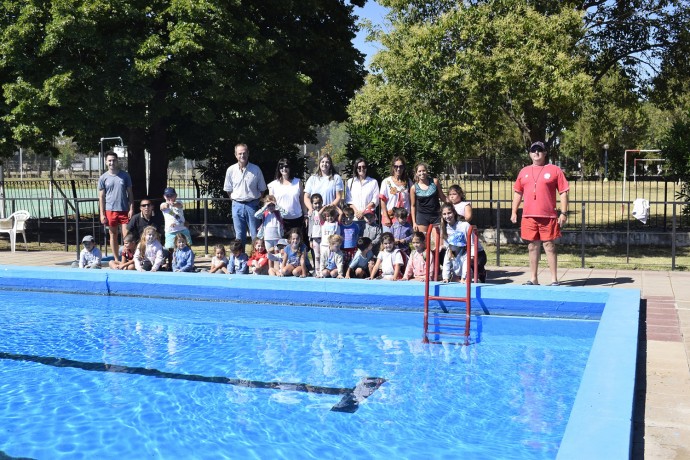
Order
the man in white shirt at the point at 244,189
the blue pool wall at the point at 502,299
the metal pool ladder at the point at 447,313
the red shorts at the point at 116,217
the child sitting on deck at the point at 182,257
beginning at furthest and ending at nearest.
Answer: the red shorts at the point at 116,217
the child sitting on deck at the point at 182,257
the man in white shirt at the point at 244,189
the metal pool ladder at the point at 447,313
the blue pool wall at the point at 502,299

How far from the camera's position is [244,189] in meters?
10.8

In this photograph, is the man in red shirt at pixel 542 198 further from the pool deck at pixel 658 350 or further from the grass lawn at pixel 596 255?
the grass lawn at pixel 596 255

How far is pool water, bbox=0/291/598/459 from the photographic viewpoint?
17.5 ft

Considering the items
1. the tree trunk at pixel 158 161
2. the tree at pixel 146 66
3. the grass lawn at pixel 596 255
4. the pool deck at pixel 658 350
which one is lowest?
the pool deck at pixel 658 350

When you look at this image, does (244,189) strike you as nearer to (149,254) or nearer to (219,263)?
(219,263)

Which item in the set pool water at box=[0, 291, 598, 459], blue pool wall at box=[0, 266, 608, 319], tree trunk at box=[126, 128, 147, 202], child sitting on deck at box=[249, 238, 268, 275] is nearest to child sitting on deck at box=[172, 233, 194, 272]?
blue pool wall at box=[0, 266, 608, 319]

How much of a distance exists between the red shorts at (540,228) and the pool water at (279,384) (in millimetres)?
1120

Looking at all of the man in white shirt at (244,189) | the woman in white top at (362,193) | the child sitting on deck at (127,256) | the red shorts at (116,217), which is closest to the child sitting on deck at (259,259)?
the man in white shirt at (244,189)

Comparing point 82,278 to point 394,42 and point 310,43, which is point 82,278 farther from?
point 310,43

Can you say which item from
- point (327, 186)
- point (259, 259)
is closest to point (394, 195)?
point (327, 186)

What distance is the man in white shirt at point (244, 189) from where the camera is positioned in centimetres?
1078

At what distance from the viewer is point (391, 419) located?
5695 millimetres

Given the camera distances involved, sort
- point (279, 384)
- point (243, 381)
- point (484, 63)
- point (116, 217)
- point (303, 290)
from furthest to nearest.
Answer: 1. point (484, 63)
2. point (116, 217)
3. point (303, 290)
4. point (243, 381)
5. point (279, 384)

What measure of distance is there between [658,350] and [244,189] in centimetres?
619
